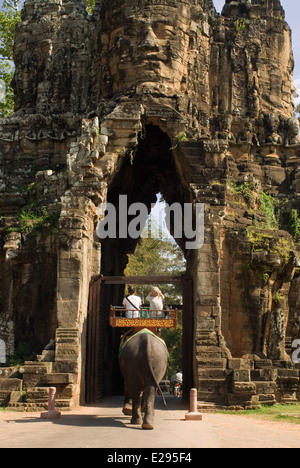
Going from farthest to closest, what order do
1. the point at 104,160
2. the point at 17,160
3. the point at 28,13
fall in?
1. the point at 28,13
2. the point at 17,160
3. the point at 104,160

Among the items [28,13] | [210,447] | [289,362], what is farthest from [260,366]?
[28,13]

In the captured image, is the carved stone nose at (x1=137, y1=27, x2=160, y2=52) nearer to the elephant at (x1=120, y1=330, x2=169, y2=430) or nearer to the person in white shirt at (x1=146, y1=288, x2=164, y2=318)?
the person in white shirt at (x1=146, y1=288, x2=164, y2=318)

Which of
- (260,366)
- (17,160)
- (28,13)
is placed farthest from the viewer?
(28,13)

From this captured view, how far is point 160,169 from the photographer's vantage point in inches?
960

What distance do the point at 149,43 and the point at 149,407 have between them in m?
12.6

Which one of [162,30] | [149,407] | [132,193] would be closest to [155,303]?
[149,407]

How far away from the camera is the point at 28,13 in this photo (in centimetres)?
2508

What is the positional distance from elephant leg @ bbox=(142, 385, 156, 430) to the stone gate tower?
4386 millimetres

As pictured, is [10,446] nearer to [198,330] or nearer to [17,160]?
[198,330]

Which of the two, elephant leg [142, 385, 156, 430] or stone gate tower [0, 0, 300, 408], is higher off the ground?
stone gate tower [0, 0, 300, 408]

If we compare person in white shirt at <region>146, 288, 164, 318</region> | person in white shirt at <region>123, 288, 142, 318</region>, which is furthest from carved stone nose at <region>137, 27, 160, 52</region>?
person in white shirt at <region>146, 288, 164, 318</region>

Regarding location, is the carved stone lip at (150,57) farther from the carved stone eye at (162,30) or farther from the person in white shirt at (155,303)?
the person in white shirt at (155,303)

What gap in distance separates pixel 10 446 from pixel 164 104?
1302 cm

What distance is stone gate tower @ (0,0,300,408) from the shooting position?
1706 centimetres
